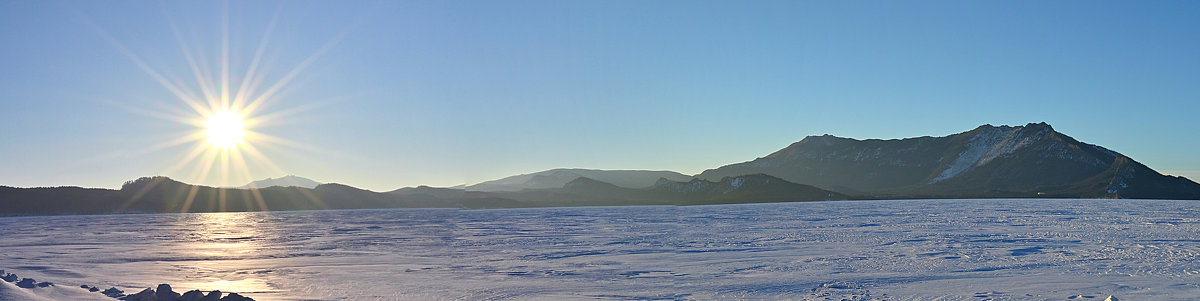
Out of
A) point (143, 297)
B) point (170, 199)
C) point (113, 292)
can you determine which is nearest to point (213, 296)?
point (143, 297)

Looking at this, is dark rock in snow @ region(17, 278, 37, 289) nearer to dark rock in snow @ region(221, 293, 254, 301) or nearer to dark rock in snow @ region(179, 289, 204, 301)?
dark rock in snow @ region(179, 289, 204, 301)

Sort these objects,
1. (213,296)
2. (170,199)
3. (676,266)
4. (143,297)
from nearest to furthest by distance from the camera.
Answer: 1. (213,296)
2. (143,297)
3. (676,266)
4. (170,199)

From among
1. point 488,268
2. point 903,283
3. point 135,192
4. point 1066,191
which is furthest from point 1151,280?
point 1066,191

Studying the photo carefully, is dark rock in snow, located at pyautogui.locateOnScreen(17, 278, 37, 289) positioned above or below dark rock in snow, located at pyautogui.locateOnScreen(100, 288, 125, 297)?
above

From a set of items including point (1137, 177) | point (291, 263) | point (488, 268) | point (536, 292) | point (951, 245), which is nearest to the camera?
point (536, 292)

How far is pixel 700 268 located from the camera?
19.1 metres

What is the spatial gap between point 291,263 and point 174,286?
5.43 meters

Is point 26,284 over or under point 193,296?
over

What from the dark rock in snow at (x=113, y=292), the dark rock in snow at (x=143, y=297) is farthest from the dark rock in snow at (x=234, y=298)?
the dark rock in snow at (x=113, y=292)

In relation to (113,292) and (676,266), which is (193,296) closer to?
(113,292)

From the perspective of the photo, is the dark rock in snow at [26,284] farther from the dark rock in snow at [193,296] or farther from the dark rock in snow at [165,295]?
the dark rock in snow at [193,296]

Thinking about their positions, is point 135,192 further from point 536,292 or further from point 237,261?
point 536,292

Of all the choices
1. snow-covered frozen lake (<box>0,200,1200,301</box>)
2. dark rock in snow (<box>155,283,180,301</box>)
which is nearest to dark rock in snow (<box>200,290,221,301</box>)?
dark rock in snow (<box>155,283,180,301</box>)

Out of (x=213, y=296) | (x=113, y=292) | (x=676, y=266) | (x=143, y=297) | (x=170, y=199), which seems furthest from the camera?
(x=170, y=199)
